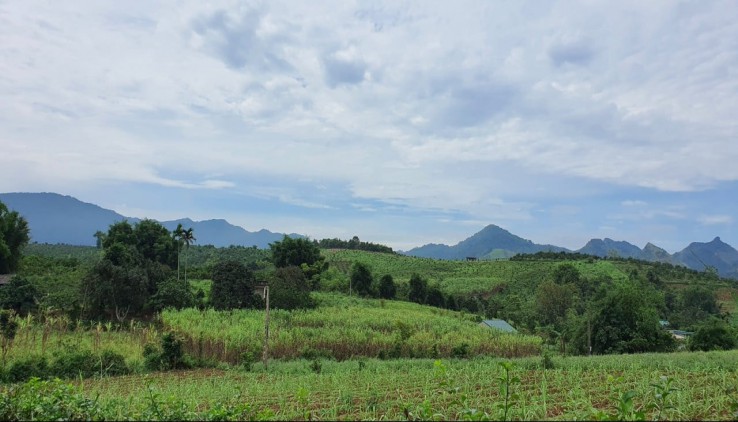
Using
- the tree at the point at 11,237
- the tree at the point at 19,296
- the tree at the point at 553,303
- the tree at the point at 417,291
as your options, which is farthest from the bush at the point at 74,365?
the tree at the point at 553,303

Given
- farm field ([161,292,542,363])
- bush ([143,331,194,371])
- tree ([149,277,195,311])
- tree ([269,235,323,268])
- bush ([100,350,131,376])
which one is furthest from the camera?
tree ([269,235,323,268])

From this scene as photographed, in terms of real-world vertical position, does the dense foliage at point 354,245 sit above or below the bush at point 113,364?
above

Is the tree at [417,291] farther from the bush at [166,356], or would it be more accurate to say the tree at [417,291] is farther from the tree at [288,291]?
the bush at [166,356]

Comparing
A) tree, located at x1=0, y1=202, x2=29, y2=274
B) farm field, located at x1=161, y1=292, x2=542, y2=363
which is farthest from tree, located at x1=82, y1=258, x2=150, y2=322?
tree, located at x1=0, y1=202, x2=29, y2=274

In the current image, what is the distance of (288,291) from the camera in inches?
1246

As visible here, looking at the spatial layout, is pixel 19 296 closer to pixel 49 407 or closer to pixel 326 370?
pixel 326 370

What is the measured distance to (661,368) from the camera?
1233cm

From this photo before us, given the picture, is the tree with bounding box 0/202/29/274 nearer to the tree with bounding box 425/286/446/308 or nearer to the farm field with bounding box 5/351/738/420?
the farm field with bounding box 5/351/738/420

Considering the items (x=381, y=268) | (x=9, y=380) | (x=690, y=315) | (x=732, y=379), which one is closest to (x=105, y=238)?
(x=9, y=380)

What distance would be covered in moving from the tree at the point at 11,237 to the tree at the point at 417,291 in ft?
120

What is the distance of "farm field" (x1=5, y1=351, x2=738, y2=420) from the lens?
5047 mm

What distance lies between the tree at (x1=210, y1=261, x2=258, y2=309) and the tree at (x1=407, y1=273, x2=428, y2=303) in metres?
20.5

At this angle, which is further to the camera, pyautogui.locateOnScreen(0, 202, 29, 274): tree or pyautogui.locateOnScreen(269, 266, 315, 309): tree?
pyautogui.locateOnScreen(0, 202, 29, 274): tree

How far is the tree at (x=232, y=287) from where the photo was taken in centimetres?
2998
